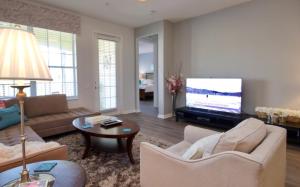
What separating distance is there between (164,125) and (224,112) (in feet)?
4.58

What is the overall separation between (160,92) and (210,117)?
1.67 m

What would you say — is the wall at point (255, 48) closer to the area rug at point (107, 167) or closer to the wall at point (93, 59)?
the wall at point (93, 59)

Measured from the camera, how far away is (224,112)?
4012 mm

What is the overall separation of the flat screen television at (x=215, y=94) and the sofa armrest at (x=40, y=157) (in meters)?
3.33

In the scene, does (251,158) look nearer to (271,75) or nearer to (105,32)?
(271,75)

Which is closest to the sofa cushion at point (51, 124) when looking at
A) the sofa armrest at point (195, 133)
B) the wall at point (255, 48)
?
the sofa armrest at point (195, 133)

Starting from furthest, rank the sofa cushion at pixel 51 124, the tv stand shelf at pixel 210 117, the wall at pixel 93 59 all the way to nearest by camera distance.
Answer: the wall at pixel 93 59 → the tv stand shelf at pixel 210 117 → the sofa cushion at pixel 51 124

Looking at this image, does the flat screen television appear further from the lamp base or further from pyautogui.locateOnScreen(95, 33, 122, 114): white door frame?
the lamp base

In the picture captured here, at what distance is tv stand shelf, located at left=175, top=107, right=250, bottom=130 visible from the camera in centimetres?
375

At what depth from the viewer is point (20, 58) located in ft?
3.16

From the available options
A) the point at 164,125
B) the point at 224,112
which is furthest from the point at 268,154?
the point at 164,125

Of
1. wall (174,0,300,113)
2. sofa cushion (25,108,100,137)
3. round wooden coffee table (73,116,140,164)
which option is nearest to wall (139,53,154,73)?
wall (174,0,300,113)

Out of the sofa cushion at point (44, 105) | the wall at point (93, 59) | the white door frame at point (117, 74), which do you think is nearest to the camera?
the sofa cushion at point (44, 105)

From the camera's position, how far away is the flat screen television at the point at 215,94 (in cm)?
380
